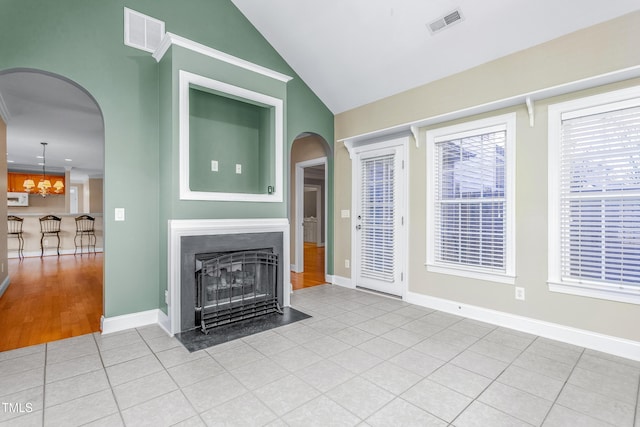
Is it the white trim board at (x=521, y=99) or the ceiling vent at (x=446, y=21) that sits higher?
the ceiling vent at (x=446, y=21)

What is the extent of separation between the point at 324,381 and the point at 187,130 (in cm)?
257

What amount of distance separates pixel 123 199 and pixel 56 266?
516 cm

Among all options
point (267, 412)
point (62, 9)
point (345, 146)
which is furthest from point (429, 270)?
point (62, 9)

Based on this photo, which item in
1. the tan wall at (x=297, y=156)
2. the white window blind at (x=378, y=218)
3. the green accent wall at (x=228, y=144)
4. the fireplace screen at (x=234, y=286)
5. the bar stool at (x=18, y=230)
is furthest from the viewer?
the bar stool at (x=18, y=230)

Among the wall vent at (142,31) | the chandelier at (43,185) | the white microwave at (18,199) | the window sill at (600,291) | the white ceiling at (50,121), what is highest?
the wall vent at (142,31)

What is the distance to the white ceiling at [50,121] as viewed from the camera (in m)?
4.19

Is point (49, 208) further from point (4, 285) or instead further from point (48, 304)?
point (48, 304)

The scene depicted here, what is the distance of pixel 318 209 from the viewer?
1178 cm

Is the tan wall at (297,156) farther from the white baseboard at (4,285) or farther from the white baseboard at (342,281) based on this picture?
the white baseboard at (4,285)

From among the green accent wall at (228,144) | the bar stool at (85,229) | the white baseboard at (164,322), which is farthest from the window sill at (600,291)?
the bar stool at (85,229)

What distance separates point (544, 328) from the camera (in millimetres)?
2965

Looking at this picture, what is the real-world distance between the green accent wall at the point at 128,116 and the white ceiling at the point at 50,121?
0.33 metres

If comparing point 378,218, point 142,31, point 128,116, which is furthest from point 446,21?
point 128,116

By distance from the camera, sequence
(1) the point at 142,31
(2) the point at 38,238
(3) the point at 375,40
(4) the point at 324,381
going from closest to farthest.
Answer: (4) the point at 324,381 < (1) the point at 142,31 < (3) the point at 375,40 < (2) the point at 38,238
